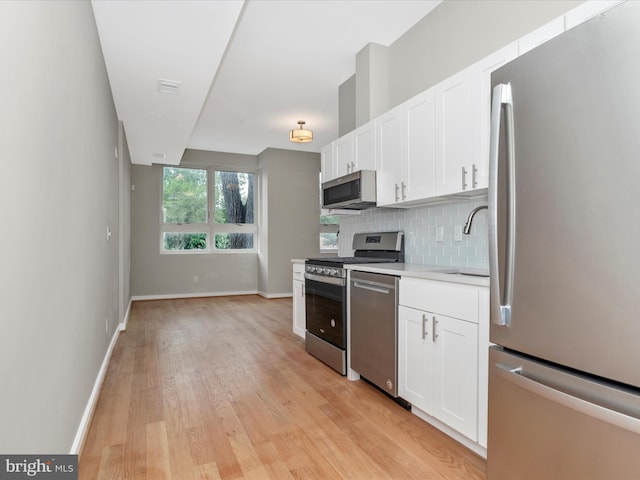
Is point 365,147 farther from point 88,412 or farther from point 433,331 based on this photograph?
point 88,412

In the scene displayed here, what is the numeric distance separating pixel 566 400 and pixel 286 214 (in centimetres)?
640

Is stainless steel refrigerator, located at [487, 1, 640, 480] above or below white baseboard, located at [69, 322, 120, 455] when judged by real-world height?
above

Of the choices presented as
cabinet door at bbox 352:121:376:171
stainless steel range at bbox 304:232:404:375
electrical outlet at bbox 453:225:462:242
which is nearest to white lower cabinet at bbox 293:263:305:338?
stainless steel range at bbox 304:232:404:375

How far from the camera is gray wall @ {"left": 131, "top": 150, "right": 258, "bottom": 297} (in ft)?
22.5

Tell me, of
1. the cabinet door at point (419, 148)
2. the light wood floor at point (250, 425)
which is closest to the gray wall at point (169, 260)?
the light wood floor at point (250, 425)

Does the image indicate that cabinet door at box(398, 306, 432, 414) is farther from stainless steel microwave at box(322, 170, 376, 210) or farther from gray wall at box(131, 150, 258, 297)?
gray wall at box(131, 150, 258, 297)

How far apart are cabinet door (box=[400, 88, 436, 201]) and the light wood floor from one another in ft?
4.76

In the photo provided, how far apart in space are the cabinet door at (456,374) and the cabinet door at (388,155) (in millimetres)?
1199

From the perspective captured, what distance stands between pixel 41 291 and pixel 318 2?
2.66 m

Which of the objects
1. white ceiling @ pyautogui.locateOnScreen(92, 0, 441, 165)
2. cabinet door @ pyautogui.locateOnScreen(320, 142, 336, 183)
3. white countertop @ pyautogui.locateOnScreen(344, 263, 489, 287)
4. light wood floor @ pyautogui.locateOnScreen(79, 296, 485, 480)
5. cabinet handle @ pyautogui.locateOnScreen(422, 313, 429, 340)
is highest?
white ceiling @ pyautogui.locateOnScreen(92, 0, 441, 165)

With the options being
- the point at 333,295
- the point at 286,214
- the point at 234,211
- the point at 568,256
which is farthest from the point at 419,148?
the point at 234,211

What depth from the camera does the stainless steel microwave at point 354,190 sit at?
120 inches

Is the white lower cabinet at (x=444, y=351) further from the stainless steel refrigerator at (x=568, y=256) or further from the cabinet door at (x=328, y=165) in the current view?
the cabinet door at (x=328, y=165)

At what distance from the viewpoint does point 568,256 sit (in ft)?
3.63
